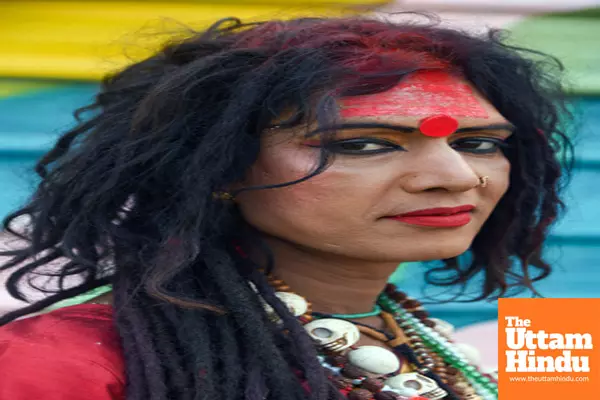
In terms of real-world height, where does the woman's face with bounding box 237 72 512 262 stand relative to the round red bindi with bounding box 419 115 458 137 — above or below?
below

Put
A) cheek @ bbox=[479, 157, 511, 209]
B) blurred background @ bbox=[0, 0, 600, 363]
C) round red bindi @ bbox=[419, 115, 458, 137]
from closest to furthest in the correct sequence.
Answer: round red bindi @ bbox=[419, 115, 458, 137]
cheek @ bbox=[479, 157, 511, 209]
blurred background @ bbox=[0, 0, 600, 363]

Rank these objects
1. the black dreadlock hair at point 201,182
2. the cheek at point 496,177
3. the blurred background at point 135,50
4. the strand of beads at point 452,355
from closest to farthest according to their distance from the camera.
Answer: the black dreadlock hair at point 201,182, the cheek at point 496,177, the strand of beads at point 452,355, the blurred background at point 135,50

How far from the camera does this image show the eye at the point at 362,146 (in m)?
1.38

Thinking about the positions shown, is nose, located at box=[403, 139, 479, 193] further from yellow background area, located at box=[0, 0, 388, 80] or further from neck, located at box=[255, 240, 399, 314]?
yellow background area, located at box=[0, 0, 388, 80]

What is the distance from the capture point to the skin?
1.37 meters

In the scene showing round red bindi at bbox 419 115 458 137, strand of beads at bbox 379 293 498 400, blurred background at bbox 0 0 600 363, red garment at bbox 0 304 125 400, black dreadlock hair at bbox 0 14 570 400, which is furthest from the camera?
blurred background at bbox 0 0 600 363

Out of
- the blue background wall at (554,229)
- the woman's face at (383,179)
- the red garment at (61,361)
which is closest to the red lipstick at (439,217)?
the woman's face at (383,179)

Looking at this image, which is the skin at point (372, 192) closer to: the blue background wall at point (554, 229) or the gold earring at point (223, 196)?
the gold earring at point (223, 196)

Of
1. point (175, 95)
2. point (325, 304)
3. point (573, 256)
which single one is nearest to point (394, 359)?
point (325, 304)

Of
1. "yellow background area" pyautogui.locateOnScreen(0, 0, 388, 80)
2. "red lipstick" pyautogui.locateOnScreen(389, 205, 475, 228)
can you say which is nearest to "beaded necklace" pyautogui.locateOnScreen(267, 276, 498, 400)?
"red lipstick" pyautogui.locateOnScreen(389, 205, 475, 228)

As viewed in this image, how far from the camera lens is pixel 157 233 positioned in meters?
1.47

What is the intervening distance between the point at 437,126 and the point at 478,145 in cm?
16

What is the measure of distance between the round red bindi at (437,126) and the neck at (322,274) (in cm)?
29

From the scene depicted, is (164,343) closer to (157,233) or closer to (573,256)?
(157,233)
